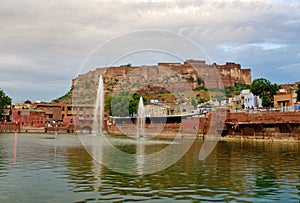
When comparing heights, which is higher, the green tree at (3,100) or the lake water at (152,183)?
the green tree at (3,100)

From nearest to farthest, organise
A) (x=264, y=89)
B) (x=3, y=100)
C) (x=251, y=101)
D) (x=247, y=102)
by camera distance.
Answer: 1. (x=251, y=101)
2. (x=247, y=102)
3. (x=264, y=89)
4. (x=3, y=100)

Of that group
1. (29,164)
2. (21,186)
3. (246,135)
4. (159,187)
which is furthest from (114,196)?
(246,135)

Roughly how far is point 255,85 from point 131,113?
131 ft

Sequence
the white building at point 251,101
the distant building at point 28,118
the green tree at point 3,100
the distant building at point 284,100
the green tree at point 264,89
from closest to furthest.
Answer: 1. the distant building at point 284,100
2. the white building at point 251,101
3. the green tree at point 264,89
4. the green tree at point 3,100
5. the distant building at point 28,118

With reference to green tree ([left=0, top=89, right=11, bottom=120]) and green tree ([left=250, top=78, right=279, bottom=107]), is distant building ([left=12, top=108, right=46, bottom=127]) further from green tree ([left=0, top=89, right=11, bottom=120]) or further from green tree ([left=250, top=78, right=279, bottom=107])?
green tree ([left=250, top=78, right=279, bottom=107])

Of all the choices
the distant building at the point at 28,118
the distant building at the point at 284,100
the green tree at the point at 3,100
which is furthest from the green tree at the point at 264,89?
the green tree at the point at 3,100

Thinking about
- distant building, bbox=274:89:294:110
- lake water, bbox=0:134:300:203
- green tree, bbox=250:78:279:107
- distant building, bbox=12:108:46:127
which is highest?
green tree, bbox=250:78:279:107

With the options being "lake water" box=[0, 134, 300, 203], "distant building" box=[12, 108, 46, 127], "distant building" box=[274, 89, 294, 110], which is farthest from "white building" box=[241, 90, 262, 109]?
"lake water" box=[0, 134, 300, 203]

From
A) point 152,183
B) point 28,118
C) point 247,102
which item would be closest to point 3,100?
point 28,118

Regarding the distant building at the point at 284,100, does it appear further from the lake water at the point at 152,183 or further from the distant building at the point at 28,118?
the distant building at the point at 28,118

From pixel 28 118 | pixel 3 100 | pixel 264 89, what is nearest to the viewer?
pixel 264 89

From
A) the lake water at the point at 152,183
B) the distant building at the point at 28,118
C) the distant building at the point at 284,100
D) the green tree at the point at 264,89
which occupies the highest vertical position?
the green tree at the point at 264,89

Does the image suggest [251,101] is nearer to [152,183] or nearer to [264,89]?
[264,89]

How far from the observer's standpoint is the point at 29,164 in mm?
26422
